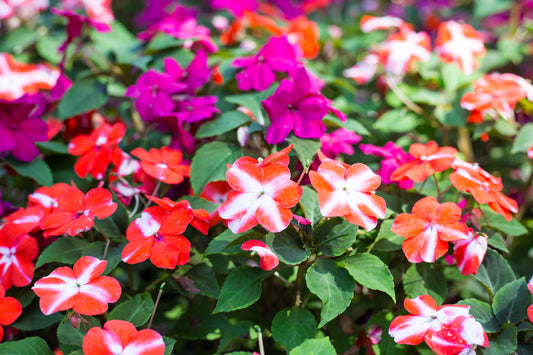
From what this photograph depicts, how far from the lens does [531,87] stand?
1194mm

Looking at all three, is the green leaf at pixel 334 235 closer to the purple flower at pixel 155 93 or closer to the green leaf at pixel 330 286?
the green leaf at pixel 330 286

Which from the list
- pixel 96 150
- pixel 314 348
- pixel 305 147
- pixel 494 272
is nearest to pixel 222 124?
pixel 305 147

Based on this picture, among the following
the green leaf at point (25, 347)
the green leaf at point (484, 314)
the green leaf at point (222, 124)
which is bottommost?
the green leaf at point (25, 347)

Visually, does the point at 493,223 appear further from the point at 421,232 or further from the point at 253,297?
the point at 253,297

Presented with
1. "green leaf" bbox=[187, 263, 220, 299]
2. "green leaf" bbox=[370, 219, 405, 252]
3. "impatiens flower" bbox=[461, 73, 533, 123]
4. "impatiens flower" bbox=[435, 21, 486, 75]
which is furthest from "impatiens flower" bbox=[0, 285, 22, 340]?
"impatiens flower" bbox=[435, 21, 486, 75]

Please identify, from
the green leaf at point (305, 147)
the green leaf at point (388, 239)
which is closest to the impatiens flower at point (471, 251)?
the green leaf at point (388, 239)

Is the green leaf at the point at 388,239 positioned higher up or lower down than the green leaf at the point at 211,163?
lower down

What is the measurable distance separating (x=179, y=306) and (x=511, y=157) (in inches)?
43.2

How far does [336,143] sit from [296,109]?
148 mm

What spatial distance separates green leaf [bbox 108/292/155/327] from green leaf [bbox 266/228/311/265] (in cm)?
24

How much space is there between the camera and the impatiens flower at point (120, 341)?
2.39 ft

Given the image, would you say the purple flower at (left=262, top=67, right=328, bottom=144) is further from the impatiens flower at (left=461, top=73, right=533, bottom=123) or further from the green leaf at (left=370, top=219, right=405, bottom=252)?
the impatiens flower at (left=461, top=73, right=533, bottom=123)

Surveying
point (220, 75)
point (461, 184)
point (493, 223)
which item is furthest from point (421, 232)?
point (220, 75)

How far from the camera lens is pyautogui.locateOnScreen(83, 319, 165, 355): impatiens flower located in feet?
Result: 2.39
